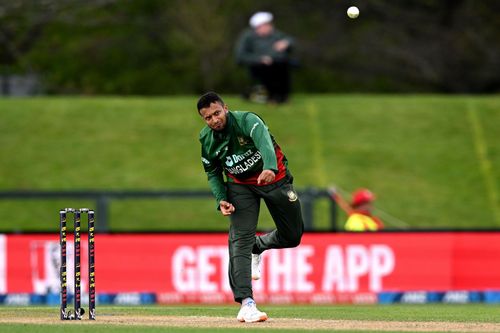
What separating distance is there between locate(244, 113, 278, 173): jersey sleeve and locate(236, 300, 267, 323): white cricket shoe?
4.25 feet

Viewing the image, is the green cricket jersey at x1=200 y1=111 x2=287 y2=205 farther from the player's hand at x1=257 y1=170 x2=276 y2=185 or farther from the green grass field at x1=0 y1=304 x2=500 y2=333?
the green grass field at x1=0 y1=304 x2=500 y2=333

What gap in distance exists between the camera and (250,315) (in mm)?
12164

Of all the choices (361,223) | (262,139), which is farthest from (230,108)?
(262,139)

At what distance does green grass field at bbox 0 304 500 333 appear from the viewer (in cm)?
1161

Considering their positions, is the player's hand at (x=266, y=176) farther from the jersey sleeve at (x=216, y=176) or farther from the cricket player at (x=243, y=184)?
the jersey sleeve at (x=216, y=176)

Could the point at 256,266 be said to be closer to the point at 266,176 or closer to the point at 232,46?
the point at 266,176

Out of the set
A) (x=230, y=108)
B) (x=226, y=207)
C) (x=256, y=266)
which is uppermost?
(x=230, y=108)

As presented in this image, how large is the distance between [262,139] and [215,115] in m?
0.46

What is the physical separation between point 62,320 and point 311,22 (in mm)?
31010

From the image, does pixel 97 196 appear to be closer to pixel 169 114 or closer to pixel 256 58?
pixel 256 58

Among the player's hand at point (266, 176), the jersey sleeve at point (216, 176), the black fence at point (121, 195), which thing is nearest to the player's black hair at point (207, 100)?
the jersey sleeve at point (216, 176)

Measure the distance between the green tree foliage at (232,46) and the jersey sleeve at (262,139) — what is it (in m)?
27.1

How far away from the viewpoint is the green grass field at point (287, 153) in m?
27.1

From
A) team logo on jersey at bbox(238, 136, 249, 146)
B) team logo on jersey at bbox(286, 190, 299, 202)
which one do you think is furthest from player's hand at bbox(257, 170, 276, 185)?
team logo on jersey at bbox(286, 190, 299, 202)
